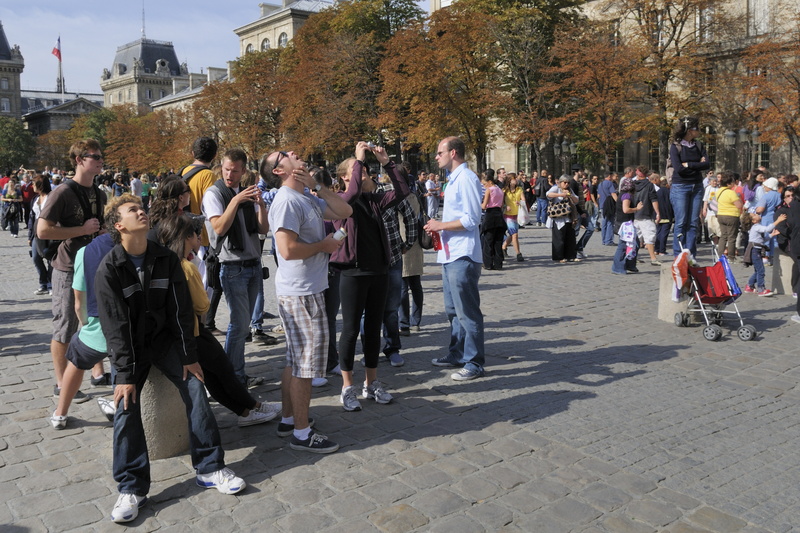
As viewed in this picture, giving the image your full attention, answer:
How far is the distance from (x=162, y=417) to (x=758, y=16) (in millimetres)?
47089

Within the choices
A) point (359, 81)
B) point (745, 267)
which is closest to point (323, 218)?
point (745, 267)

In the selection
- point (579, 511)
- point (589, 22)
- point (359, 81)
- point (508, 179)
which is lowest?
point (579, 511)

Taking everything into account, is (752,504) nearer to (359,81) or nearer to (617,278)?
(617,278)

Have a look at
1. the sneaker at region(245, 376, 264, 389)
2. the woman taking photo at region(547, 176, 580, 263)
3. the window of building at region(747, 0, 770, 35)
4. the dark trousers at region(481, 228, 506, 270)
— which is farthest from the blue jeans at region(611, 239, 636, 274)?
the window of building at region(747, 0, 770, 35)

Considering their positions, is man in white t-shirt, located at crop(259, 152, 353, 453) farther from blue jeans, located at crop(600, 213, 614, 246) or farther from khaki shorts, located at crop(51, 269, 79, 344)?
blue jeans, located at crop(600, 213, 614, 246)

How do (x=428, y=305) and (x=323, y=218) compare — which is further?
(x=428, y=305)

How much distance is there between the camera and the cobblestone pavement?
166 inches

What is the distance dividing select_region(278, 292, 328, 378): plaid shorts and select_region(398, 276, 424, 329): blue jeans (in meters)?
3.58

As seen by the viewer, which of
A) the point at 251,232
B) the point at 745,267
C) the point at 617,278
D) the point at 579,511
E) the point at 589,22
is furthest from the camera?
the point at 589,22

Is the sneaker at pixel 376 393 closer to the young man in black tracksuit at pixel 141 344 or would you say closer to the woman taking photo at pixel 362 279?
the woman taking photo at pixel 362 279

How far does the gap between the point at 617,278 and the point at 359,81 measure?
32.3 metres

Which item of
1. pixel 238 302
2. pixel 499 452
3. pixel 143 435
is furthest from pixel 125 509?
pixel 238 302

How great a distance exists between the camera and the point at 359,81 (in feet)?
142

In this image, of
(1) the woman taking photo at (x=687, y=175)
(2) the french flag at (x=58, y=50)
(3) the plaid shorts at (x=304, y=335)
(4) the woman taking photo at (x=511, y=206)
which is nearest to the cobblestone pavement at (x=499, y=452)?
(3) the plaid shorts at (x=304, y=335)
